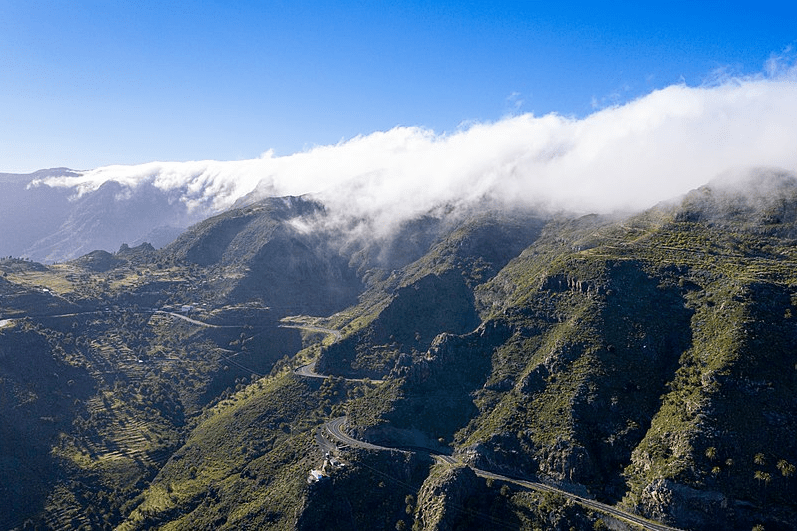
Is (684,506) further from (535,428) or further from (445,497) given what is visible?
(445,497)

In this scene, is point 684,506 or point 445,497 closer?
point 684,506

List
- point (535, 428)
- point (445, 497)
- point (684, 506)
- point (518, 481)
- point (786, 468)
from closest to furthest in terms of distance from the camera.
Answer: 1. point (786, 468)
2. point (684, 506)
3. point (445, 497)
4. point (518, 481)
5. point (535, 428)

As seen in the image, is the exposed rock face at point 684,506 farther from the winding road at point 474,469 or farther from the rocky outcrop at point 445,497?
the rocky outcrop at point 445,497

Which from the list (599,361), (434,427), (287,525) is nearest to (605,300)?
(599,361)

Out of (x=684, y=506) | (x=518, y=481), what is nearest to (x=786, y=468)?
(x=684, y=506)

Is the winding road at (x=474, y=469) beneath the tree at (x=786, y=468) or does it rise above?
beneath

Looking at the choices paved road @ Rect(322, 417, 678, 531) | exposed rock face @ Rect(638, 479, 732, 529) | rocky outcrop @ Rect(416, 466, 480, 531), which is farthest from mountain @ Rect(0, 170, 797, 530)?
paved road @ Rect(322, 417, 678, 531)

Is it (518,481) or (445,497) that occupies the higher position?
Result: (445,497)

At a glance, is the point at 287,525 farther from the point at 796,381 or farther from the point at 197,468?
the point at 796,381

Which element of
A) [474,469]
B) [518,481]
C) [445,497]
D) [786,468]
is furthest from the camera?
[474,469]

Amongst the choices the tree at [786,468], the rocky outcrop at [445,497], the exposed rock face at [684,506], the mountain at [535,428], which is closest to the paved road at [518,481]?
the mountain at [535,428]
